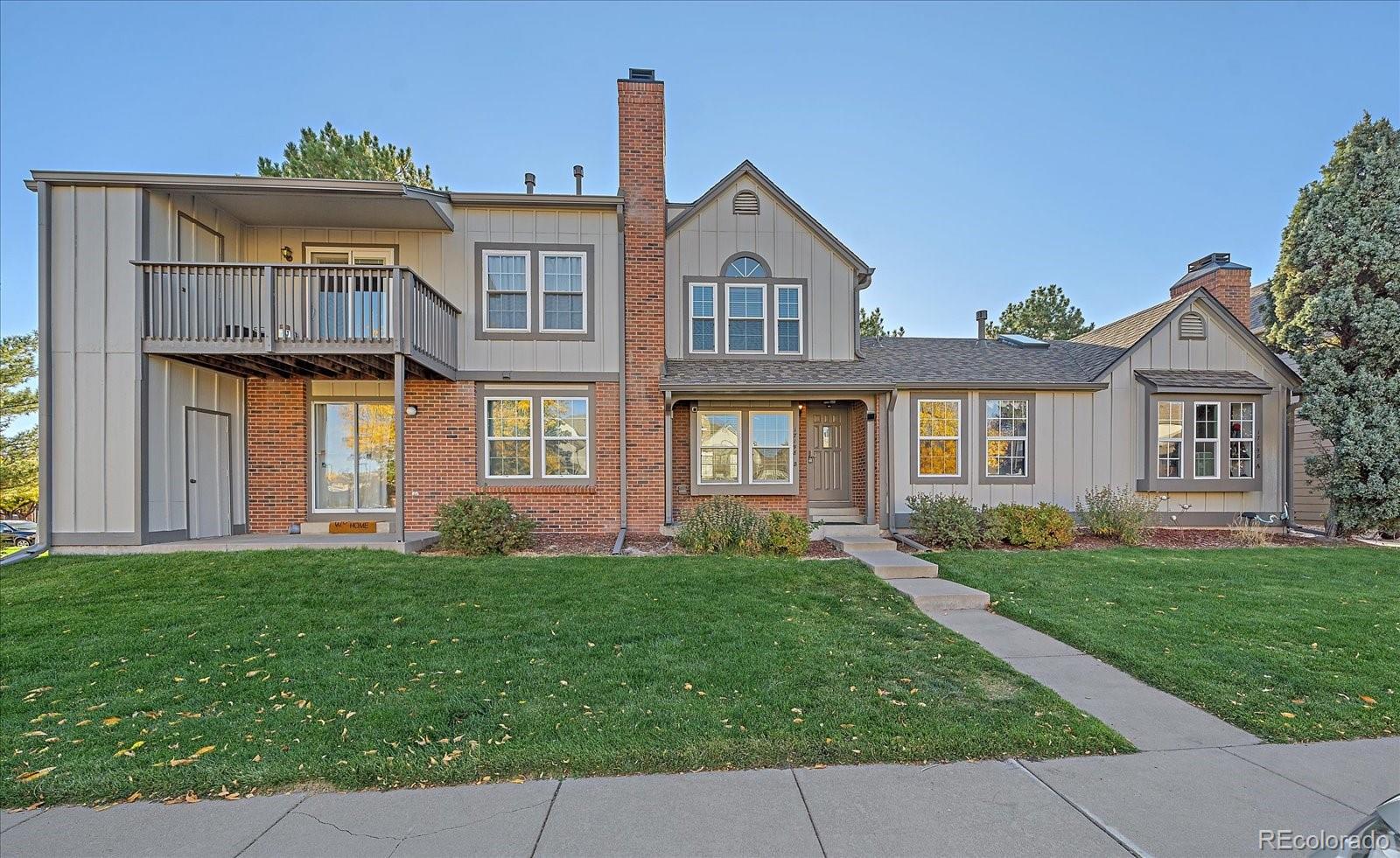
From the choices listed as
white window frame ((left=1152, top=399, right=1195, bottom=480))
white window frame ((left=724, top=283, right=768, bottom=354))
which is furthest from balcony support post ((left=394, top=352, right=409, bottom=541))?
white window frame ((left=1152, top=399, right=1195, bottom=480))

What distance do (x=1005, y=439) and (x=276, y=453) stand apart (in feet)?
44.7

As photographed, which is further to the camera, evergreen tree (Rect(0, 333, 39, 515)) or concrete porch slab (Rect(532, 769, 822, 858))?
evergreen tree (Rect(0, 333, 39, 515))

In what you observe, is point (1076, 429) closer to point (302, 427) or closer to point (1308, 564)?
point (1308, 564)

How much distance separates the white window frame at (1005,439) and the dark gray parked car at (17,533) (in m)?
21.2

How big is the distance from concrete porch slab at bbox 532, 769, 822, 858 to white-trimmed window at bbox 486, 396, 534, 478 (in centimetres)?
853

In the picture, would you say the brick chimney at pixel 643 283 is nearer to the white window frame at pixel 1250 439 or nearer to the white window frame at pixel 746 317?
the white window frame at pixel 746 317

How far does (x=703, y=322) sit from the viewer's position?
12.2 meters

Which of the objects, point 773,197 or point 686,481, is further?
point 773,197

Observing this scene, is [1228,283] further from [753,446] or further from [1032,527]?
[753,446]

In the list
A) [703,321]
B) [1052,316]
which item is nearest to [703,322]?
[703,321]

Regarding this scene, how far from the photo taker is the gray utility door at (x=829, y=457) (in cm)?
1280

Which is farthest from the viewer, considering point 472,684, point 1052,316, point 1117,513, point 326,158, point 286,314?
point 1052,316

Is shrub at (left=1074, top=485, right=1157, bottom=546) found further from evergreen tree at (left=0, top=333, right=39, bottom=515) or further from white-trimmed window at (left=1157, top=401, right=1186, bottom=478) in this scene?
evergreen tree at (left=0, top=333, right=39, bottom=515)

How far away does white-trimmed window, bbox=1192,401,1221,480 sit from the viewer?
1198 cm
